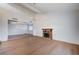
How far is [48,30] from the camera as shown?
6.31 ft

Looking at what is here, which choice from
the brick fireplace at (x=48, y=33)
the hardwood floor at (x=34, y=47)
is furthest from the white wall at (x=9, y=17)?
the brick fireplace at (x=48, y=33)

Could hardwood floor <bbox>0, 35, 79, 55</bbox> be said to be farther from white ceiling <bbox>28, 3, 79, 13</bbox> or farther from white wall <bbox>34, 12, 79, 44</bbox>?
white ceiling <bbox>28, 3, 79, 13</bbox>

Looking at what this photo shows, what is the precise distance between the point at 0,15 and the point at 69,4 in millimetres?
1098

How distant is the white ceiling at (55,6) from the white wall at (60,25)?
0.21 ft

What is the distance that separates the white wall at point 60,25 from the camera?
1828 millimetres

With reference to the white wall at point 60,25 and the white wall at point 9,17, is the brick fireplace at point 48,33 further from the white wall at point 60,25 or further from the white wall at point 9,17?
the white wall at point 9,17

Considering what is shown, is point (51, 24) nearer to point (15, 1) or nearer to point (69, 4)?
point (69, 4)

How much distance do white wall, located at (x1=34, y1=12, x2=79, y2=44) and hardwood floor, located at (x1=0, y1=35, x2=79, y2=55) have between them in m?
0.11

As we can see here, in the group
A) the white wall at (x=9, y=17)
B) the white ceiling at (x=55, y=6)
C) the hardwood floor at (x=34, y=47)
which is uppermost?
the white ceiling at (x=55, y=6)

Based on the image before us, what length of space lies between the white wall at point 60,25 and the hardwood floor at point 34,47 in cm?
11

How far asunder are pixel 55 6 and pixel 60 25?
1.03ft

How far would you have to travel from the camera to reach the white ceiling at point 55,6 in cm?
182

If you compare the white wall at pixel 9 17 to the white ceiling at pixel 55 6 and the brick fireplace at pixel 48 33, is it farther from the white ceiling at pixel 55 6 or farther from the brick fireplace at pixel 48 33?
the brick fireplace at pixel 48 33

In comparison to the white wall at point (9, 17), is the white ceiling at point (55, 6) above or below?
above
